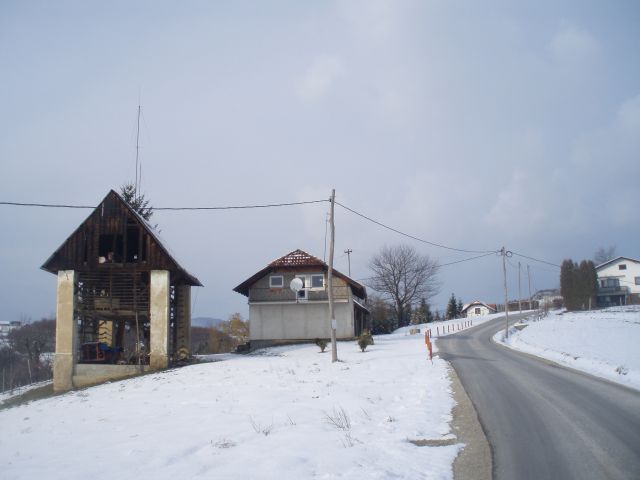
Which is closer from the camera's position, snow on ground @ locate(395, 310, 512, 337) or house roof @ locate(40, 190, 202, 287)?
house roof @ locate(40, 190, 202, 287)

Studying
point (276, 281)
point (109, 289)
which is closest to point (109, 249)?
point (109, 289)

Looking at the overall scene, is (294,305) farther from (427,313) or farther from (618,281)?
(618,281)

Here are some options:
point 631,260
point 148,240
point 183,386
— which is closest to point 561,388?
point 183,386

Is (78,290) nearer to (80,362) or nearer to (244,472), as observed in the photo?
(80,362)

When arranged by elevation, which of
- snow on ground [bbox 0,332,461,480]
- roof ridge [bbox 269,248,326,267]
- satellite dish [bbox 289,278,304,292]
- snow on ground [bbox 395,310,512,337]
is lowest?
snow on ground [bbox 395,310,512,337]

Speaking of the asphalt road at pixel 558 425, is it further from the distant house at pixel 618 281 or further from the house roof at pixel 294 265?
the distant house at pixel 618 281

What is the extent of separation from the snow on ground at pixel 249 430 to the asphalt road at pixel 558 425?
34.9 inches

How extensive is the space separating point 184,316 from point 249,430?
24.5m

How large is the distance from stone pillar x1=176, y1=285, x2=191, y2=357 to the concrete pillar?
21.4 feet

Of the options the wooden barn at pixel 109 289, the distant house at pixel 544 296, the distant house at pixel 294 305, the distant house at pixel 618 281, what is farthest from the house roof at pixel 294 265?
the distant house at pixel 544 296

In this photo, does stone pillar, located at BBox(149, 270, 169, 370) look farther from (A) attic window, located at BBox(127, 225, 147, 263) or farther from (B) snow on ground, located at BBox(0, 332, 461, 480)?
(B) snow on ground, located at BBox(0, 332, 461, 480)

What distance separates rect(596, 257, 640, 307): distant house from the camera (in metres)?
80.2

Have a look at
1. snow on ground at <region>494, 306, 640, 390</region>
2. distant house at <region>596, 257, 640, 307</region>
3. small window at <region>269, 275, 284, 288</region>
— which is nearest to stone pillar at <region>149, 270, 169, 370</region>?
small window at <region>269, 275, 284, 288</region>

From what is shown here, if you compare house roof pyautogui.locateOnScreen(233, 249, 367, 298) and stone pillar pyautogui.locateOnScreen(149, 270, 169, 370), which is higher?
house roof pyautogui.locateOnScreen(233, 249, 367, 298)
